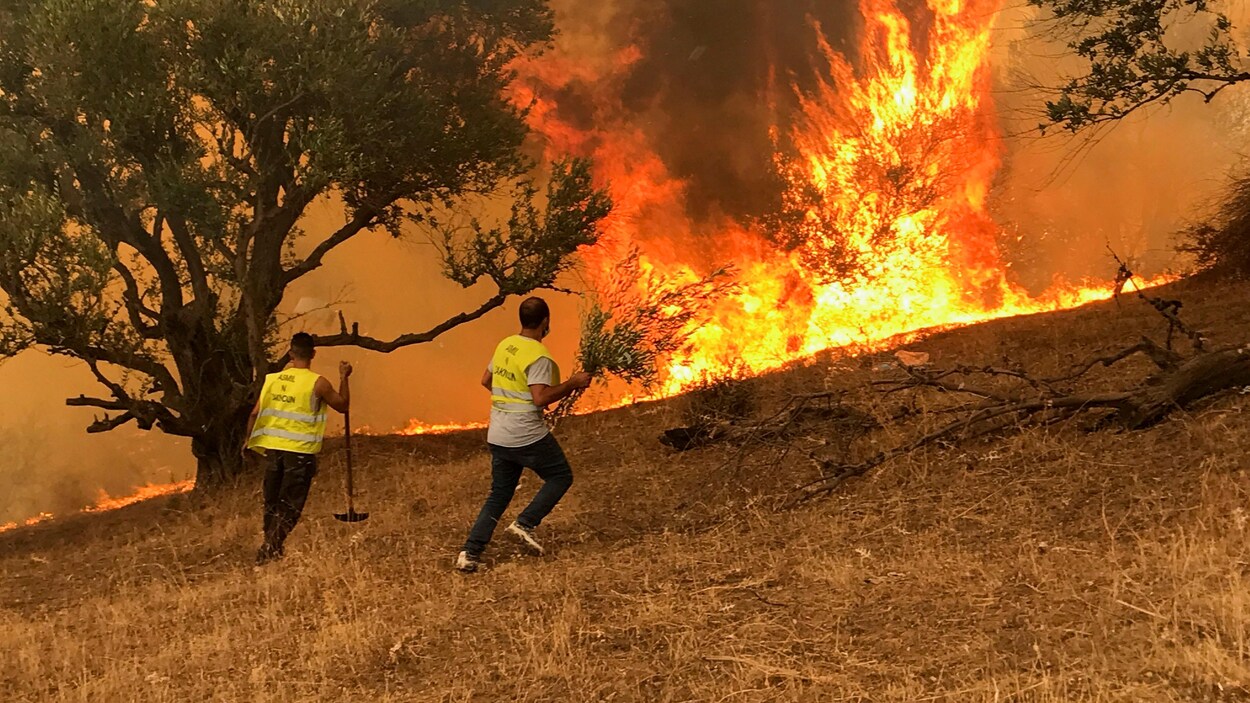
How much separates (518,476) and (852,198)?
59.8 ft

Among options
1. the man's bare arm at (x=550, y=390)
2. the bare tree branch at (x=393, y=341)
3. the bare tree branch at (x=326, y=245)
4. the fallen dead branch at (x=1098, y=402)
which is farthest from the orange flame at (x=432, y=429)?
the man's bare arm at (x=550, y=390)

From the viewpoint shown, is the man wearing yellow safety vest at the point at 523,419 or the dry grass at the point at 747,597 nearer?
the dry grass at the point at 747,597

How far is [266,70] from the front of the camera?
41.3 ft

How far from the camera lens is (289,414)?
815 cm

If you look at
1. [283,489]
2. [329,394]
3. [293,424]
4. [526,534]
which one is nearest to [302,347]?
[329,394]

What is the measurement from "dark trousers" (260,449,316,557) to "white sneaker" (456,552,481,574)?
1921mm

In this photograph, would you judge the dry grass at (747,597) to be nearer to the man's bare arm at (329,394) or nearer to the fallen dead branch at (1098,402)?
the fallen dead branch at (1098,402)

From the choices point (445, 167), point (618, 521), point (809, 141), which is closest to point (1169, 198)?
point (809, 141)

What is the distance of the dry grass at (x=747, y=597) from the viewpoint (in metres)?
4.53

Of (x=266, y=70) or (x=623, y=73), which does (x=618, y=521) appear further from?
(x=623, y=73)

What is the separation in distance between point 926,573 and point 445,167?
1195 centimetres

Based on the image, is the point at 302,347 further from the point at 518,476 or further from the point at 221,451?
the point at 221,451

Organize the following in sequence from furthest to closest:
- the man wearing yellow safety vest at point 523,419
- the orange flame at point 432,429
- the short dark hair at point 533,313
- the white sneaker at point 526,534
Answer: the orange flame at point 432,429, the white sneaker at point 526,534, the short dark hair at point 533,313, the man wearing yellow safety vest at point 523,419

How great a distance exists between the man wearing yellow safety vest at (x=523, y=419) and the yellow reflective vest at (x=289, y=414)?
2.00 metres
